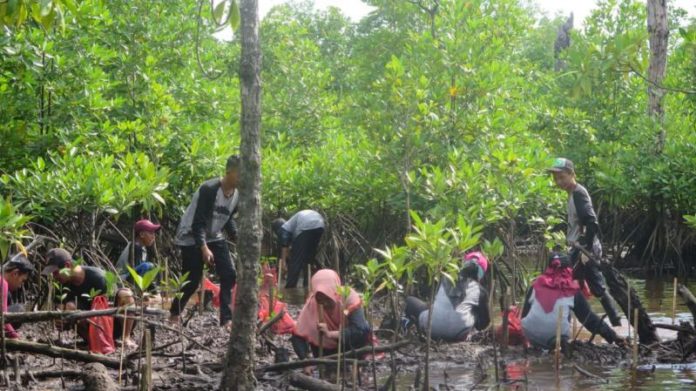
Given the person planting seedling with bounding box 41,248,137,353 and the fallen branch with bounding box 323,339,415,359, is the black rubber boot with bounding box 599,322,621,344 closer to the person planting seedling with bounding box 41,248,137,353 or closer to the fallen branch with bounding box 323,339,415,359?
the fallen branch with bounding box 323,339,415,359

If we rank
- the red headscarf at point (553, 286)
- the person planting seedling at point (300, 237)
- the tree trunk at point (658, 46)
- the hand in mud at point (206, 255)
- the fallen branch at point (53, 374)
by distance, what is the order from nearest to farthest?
the fallen branch at point (53, 374) < the red headscarf at point (553, 286) < the hand in mud at point (206, 255) < the person planting seedling at point (300, 237) < the tree trunk at point (658, 46)

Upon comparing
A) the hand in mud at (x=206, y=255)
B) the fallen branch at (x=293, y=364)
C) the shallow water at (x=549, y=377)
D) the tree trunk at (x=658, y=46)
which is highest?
the tree trunk at (x=658, y=46)

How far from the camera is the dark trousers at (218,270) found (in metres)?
7.14

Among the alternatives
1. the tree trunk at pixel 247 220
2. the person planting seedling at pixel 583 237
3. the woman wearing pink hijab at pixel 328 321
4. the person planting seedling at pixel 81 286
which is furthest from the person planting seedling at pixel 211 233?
the person planting seedling at pixel 583 237

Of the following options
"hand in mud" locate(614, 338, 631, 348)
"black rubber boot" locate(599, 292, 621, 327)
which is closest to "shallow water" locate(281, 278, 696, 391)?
"hand in mud" locate(614, 338, 631, 348)

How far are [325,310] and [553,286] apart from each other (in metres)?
1.78

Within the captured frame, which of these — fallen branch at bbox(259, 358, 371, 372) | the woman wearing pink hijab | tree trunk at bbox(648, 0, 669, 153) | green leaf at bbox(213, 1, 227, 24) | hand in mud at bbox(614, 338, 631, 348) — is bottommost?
fallen branch at bbox(259, 358, 371, 372)

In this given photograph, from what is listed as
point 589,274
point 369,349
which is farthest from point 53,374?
point 589,274

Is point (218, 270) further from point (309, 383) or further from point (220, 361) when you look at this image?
point (309, 383)

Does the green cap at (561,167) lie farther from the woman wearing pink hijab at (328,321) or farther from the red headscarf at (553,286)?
the woman wearing pink hijab at (328,321)

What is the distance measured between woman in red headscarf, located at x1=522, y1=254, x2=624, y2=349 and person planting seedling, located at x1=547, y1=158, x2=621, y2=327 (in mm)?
133

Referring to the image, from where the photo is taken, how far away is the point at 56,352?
5.02 metres

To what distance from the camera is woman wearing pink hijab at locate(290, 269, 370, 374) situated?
554 centimetres

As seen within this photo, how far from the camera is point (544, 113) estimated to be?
1481 centimetres
